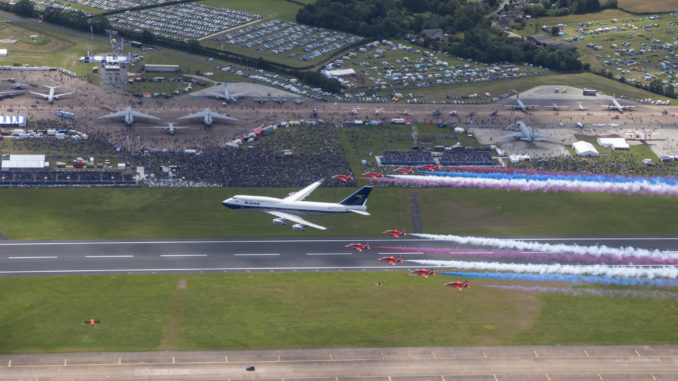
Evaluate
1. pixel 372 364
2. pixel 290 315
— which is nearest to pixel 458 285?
pixel 372 364

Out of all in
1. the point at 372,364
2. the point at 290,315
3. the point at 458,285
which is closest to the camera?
the point at 372,364

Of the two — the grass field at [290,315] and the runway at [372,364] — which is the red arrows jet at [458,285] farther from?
the runway at [372,364]

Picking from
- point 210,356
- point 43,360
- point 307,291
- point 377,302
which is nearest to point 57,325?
point 43,360

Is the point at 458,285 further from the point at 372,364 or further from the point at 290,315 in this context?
Answer: the point at 290,315

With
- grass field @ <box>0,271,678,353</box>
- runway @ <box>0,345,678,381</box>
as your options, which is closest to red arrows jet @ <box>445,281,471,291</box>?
grass field @ <box>0,271,678,353</box>

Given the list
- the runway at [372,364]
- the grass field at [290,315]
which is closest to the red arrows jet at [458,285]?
the grass field at [290,315]

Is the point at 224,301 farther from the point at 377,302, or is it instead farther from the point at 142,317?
the point at 377,302

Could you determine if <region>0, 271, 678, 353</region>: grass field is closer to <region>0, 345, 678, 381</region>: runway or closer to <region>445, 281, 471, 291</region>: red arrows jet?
<region>445, 281, 471, 291</region>: red arrows jet
